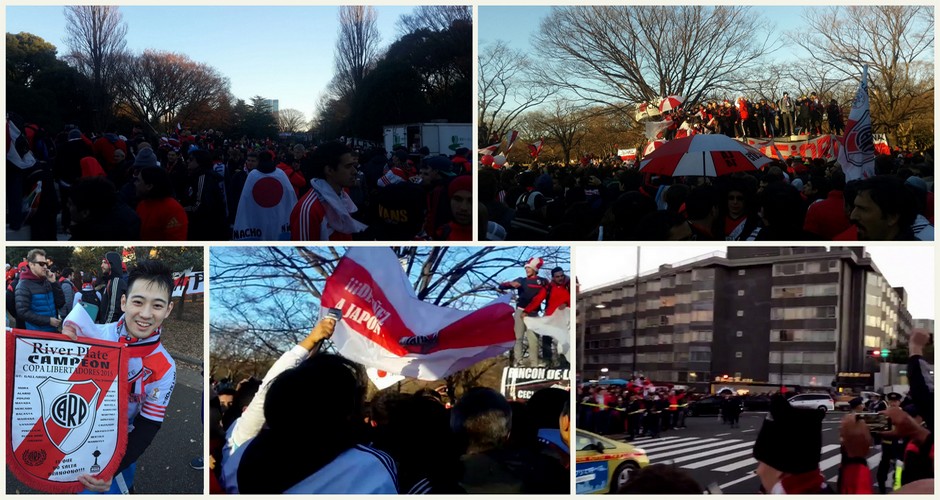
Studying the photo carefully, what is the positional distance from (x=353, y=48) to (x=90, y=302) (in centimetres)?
188

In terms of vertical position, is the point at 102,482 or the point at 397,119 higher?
the point at 397,119

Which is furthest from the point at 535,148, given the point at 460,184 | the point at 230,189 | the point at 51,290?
the point at 51,290

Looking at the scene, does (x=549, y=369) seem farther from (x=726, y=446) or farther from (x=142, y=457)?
(x=142, y=457)

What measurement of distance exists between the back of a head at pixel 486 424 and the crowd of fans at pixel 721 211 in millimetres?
→ 844

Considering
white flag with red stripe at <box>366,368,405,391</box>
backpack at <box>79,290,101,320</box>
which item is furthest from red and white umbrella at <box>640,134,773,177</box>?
backpack at <box>79,290,101,320</box>

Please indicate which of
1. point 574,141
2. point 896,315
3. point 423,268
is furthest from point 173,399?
point 896,315

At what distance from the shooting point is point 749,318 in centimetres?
451

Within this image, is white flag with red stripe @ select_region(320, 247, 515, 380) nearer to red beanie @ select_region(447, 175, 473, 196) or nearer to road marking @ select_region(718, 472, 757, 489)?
red beanie @ select_region(447, 175, 473, 196)

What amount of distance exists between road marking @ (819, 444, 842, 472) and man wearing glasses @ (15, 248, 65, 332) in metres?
3.78

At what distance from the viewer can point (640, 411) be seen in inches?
178

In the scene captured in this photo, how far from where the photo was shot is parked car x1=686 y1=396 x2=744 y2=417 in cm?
448

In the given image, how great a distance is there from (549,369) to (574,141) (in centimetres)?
144

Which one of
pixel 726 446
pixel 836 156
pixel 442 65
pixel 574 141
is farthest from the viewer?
pixel 836 156

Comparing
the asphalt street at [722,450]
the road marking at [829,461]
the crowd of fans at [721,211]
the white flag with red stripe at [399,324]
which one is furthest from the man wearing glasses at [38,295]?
the road marking at [829,461]
